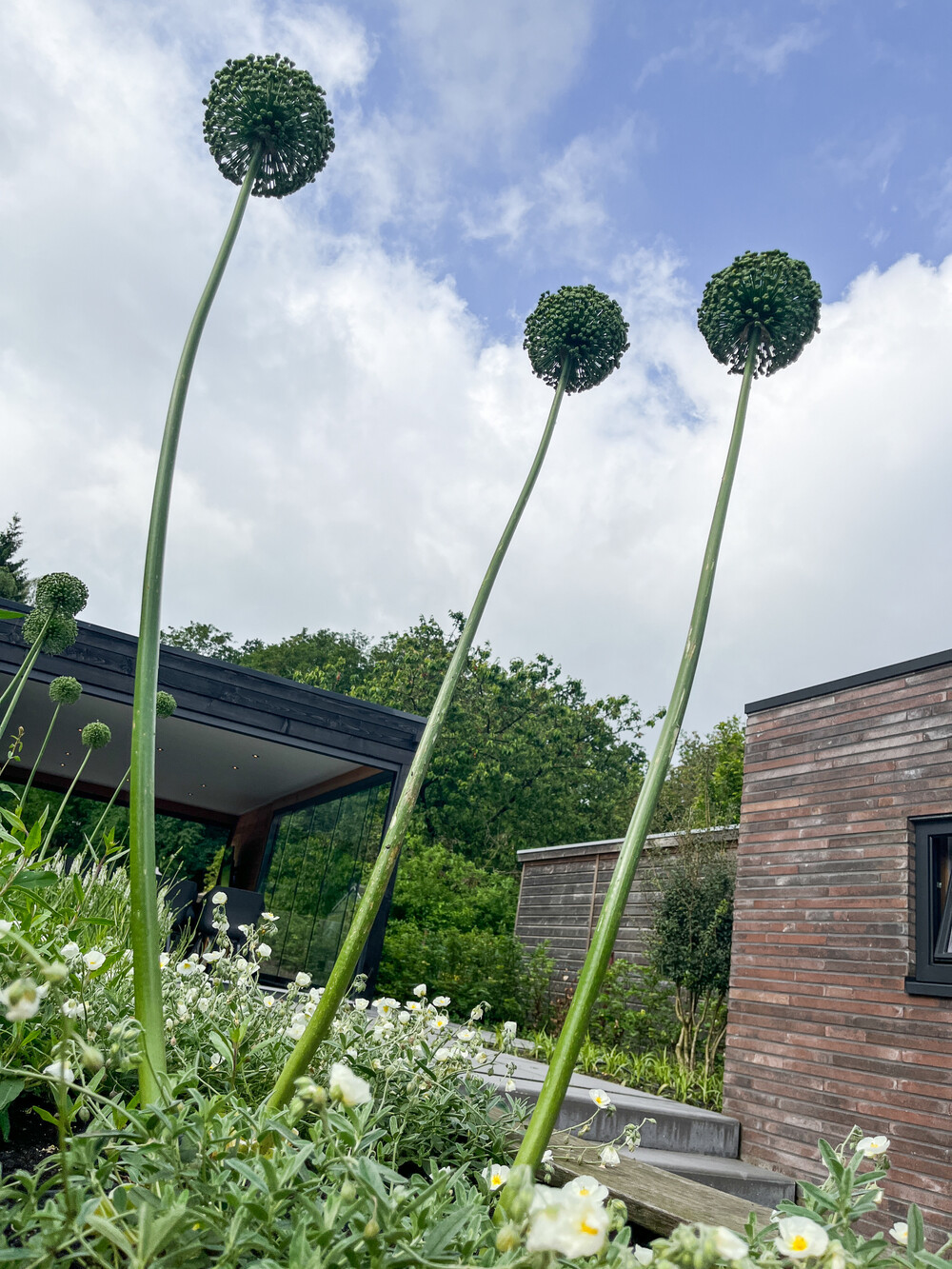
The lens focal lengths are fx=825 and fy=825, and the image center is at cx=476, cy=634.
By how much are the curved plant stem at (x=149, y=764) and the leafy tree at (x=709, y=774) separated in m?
12.0

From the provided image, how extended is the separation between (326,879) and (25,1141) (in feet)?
21.3

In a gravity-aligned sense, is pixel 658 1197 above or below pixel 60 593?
below

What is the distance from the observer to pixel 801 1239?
0.76 metres

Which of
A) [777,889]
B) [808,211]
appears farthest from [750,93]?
[777,889]

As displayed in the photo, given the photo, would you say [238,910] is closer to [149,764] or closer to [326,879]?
[326,879]

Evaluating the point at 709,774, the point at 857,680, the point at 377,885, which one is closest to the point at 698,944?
the point at 857,680

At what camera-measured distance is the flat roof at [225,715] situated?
650cm

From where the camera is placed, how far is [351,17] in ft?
23.1

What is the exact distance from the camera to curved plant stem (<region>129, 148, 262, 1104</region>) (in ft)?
3.94

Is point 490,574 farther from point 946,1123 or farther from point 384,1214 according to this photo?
point 946,1123

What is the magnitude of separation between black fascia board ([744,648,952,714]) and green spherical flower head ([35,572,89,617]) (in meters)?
4.47

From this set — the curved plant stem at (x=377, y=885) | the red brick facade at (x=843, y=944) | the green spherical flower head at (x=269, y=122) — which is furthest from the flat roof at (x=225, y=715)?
the curved plant stem at (x=377, y=885)

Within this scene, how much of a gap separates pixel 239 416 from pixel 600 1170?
734 inches

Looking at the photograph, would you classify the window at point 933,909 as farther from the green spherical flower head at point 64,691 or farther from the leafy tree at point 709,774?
the leafy tree at point 709,774
